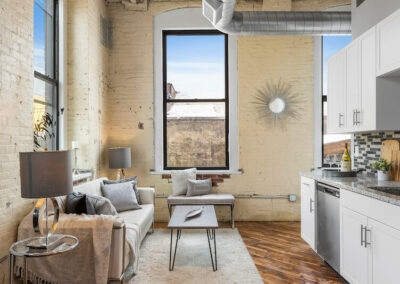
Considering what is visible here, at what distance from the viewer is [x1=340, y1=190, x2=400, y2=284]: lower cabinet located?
81.5 inches

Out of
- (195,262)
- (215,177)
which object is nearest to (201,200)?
(215,177)

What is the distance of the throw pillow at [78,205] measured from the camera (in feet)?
9.60

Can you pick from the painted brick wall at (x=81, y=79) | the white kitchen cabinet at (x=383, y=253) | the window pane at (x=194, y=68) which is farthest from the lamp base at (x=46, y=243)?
the window pane at (x=194, y=68)

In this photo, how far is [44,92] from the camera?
3.81 metres

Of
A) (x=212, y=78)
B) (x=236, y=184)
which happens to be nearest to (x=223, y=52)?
(x=212, y=78)

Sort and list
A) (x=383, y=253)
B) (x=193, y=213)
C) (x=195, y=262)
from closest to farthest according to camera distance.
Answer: (x=383, y=253)
(x=195, y=262)
(x=193, y=213)

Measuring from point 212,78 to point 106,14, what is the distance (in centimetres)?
218

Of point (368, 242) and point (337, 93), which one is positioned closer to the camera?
point (368, 242)

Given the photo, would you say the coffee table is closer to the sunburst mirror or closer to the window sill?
the window sill

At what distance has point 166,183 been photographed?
17.2 feet

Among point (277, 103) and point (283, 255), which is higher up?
point (277, 103)

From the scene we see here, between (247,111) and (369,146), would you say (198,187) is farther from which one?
(369,146)

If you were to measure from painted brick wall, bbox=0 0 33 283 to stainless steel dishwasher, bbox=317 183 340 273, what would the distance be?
10.1 feet

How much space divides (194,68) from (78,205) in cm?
334
